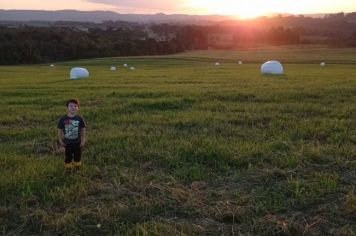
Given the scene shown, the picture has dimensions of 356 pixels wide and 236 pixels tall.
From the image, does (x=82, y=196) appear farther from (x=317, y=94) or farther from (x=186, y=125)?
(x=317, y=94)

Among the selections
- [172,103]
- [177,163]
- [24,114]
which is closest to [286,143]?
[177,163]

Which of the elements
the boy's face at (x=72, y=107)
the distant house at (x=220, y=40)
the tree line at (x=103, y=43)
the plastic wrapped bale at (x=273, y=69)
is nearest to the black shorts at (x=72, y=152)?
the boy's face at (x=72, y=107)

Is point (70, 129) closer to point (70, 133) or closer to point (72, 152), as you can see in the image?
point (70, 133)

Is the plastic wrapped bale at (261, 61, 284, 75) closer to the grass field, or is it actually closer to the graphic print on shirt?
the grass field

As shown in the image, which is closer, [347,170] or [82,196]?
[82,196]

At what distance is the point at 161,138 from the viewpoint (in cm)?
1048

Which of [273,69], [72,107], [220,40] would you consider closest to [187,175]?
[72,107]

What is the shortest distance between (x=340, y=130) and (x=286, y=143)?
2.02 m

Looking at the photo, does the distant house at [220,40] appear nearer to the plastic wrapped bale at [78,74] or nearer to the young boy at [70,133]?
the plastic wrapped bale at [78,74]

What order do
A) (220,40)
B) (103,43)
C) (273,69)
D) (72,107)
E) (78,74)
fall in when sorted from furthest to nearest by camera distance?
(220,40)
(103,43)
(273,69)
(78,74)
(72,107)

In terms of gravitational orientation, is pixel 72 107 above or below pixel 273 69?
above

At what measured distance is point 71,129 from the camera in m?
7.92

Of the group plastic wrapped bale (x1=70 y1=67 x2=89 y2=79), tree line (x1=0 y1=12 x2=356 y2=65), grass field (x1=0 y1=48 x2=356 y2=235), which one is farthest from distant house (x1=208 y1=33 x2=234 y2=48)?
grass field (x1=0 y1=48 x2=356 y2=235)

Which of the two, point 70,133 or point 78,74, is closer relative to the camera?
point 70,133
